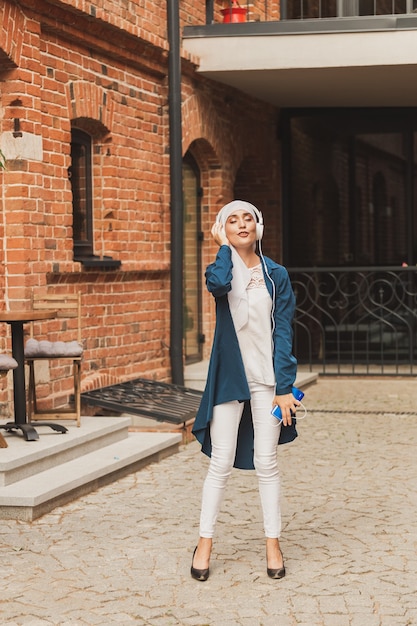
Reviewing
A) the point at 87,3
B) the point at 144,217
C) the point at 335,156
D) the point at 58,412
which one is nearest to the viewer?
the point at 58,412

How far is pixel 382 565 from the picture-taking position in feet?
17.5

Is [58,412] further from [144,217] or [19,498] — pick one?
[144,217]

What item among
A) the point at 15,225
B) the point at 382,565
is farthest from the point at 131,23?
the point at 382,565

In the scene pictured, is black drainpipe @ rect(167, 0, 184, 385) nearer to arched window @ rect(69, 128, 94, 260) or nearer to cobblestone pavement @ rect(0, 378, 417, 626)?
arched window @ rect(69, 128, 94, 260)

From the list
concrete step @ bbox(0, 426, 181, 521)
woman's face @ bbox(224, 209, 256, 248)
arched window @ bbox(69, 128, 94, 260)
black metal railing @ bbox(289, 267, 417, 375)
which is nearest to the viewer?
woman's face @ bbox(224, 209, 256, 248)

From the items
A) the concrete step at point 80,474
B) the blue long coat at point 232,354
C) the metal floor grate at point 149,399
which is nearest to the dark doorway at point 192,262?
the metal floor grate at point 149,399

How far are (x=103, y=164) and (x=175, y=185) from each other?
1288 millimetres

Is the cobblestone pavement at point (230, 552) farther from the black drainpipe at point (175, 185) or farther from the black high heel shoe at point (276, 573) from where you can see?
the black drainpipe at point (175, 185)

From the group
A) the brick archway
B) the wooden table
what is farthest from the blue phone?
the brick archway

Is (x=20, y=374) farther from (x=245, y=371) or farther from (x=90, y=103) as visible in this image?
(x=90, y=103)

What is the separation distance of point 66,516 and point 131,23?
5.33 m

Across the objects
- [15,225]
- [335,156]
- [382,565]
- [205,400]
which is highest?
[335,156]

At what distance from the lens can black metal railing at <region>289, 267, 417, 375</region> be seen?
46.3 feet

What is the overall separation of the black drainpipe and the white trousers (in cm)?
598
